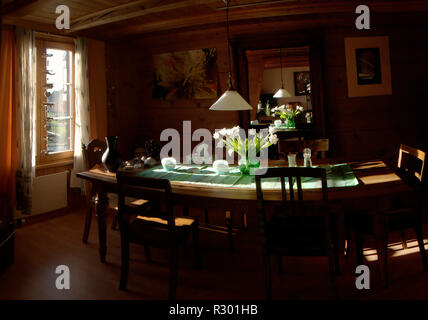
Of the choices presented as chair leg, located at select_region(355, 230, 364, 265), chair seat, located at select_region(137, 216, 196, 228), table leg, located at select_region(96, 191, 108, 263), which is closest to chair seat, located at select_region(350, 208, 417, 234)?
chair leg, located at select_region(355, 230, 364, 265)

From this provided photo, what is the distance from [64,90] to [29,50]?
26.3 inches

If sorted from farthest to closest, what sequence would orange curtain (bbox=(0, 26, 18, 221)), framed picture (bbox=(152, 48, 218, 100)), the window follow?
framed picture (bbox=(152, 48, 218, 100))
the window
orange curtain (bbox=(0, 26, 18, 221))

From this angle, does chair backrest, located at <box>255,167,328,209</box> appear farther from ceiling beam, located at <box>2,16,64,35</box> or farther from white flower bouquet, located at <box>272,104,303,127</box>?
ceiling beam, located at <box>2,16,64,35</box>

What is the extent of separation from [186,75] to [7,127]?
7.29 feet

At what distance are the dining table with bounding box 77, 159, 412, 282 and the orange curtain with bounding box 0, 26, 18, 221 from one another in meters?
1.46

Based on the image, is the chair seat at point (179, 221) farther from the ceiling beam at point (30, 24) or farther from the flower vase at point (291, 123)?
the ceiling beam at point (30, 24)

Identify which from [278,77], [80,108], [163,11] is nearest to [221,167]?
[163,11]

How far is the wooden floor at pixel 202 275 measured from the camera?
7.61 feet

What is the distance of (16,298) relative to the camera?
2.36 m

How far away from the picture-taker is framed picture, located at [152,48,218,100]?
4531 mm

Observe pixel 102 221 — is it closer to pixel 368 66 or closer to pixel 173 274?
pixel 173 274

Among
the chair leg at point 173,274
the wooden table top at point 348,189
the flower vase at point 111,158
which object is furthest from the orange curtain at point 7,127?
the chair leg at point 173,274

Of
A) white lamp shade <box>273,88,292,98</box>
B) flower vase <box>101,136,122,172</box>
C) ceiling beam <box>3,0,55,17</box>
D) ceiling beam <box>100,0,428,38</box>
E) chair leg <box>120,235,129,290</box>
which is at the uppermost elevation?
ceiling beam <box>100,0,428,38</box>

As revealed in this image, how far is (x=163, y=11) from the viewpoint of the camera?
137 inches
